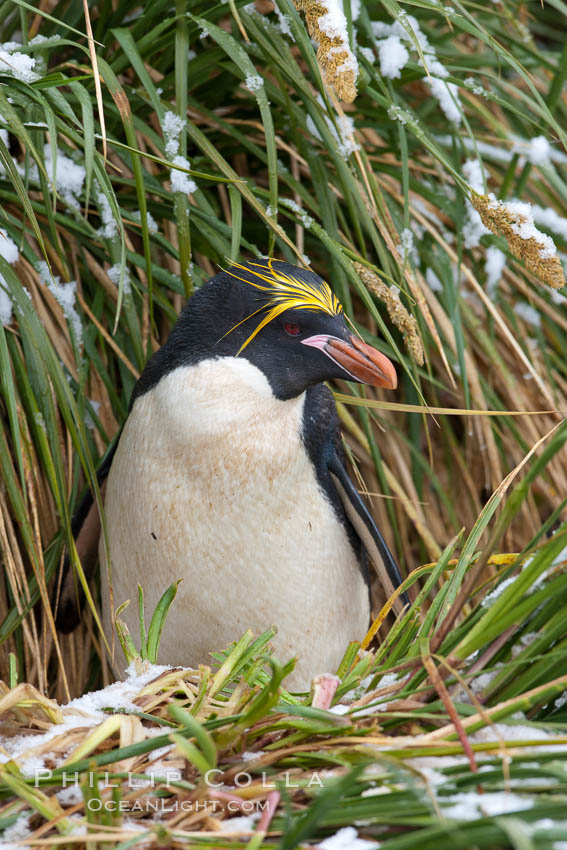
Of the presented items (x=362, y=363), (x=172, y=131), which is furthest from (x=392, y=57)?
(x=362, y=363)

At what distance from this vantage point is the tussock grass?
0.79 meters

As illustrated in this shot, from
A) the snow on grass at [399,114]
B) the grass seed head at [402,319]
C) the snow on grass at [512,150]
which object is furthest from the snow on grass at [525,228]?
the snow on grass at [512,150]

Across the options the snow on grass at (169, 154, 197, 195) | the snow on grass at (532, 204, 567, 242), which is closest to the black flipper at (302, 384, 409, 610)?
the snow on grass at (169, 154, 197, 195)

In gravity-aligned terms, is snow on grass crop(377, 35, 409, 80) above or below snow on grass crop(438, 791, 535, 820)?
above

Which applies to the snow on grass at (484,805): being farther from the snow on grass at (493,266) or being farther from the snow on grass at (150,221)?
the snow on grass at (493,266)

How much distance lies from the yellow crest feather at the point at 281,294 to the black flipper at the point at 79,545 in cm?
42

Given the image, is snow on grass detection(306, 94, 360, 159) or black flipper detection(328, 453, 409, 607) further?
black flipper detection(328, 453, 409, 607)

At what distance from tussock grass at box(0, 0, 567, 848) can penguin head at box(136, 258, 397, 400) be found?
0.23 feet

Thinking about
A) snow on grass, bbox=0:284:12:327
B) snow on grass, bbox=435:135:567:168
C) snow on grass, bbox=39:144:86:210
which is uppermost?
snow on grass, bbox=39:144:86:210

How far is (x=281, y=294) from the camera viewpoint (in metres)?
1.48

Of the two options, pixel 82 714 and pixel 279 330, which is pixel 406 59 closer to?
pixel 279 330

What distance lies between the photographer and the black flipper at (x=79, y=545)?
1713 millimetres

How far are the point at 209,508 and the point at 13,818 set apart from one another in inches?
30.9

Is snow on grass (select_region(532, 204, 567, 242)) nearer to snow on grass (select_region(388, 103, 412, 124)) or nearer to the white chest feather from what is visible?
snow on grass (select_region(388, 103, 412, 124))
